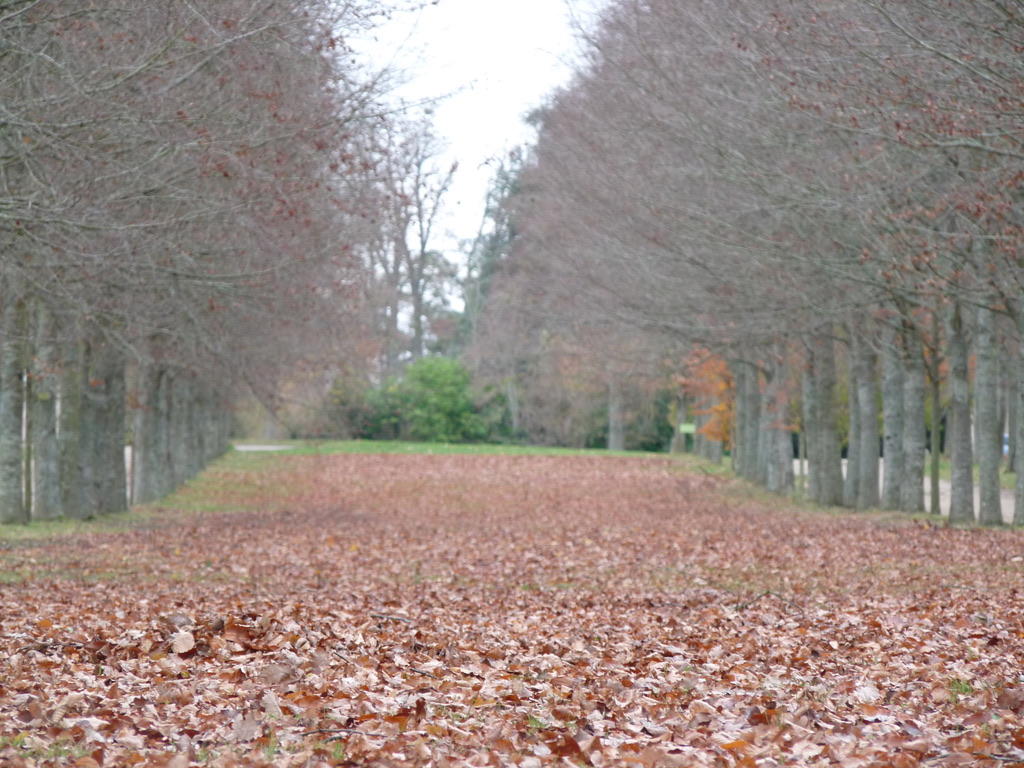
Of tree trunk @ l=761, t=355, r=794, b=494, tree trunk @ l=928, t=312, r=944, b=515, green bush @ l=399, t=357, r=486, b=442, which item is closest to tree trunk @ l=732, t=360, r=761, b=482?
tree trunk @ l=761, t=355, r=794, b=494

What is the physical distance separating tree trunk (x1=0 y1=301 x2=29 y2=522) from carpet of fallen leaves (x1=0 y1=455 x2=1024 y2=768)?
1891mm

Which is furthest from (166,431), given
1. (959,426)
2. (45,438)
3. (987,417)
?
(987,417)

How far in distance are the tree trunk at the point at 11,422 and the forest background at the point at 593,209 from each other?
0.15 ft

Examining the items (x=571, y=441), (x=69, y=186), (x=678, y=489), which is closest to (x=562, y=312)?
(x=678, y=489)

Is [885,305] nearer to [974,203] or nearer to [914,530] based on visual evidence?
[914,530]

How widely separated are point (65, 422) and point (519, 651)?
13.6 meters

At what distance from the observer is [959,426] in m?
18.4

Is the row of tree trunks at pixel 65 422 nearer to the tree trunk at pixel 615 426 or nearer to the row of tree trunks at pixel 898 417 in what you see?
the row of tree trunks at pixel 898 417

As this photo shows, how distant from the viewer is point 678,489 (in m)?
30.7

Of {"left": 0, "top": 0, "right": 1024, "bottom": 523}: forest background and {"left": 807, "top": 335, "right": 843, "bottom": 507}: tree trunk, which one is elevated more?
{"left": 0, "top": 0, "right": 1024, "bottom": 523}: forest background

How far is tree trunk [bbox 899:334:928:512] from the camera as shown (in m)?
20.3

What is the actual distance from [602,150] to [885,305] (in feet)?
17.3

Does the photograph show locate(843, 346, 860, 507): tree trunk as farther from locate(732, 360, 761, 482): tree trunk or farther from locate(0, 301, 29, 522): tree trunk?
locate(0, 301, 29, 522): tree trunk

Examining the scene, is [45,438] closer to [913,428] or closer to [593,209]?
[593,209]
